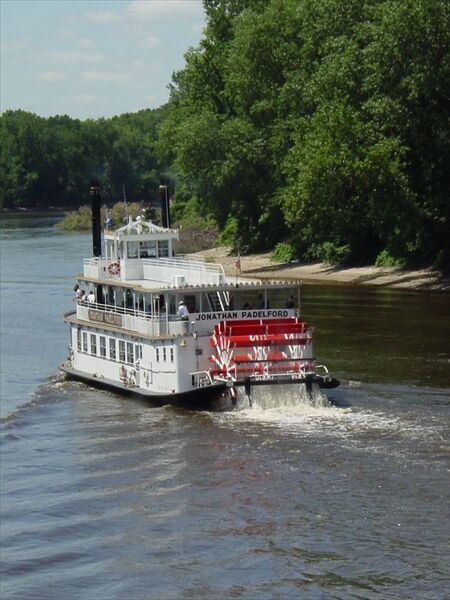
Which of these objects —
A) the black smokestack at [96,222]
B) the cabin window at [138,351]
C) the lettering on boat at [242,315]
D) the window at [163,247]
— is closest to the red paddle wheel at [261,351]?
the lettering on boat at [242,315]

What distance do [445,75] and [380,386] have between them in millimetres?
32032

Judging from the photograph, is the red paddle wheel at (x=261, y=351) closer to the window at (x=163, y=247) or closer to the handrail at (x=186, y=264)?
the handrail at (x=186, y=264)

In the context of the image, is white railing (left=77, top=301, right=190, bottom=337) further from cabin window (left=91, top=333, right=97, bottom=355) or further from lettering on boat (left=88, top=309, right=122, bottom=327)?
cabin window (left=91, top=333, right=97, bottom=355)

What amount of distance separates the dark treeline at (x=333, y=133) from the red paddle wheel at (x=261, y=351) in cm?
3138

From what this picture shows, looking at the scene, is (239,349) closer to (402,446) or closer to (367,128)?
(402,446)

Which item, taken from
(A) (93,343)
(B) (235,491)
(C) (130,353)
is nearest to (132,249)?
(A) (93,343)

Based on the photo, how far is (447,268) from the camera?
80250mm

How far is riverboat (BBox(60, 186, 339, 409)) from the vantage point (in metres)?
43.4

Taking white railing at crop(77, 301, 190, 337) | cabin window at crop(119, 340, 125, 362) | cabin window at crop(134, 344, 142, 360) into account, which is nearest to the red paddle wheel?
white railing at crop(77, 301, 190, 337)

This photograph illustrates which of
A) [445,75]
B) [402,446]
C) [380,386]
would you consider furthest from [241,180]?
[402,446]

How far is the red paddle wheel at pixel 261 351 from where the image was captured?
1699 inches

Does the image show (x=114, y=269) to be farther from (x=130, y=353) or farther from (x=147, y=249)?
(x=130, y=353)

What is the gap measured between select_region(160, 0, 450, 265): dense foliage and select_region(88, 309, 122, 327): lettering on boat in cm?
2679

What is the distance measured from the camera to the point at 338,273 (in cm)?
8650
